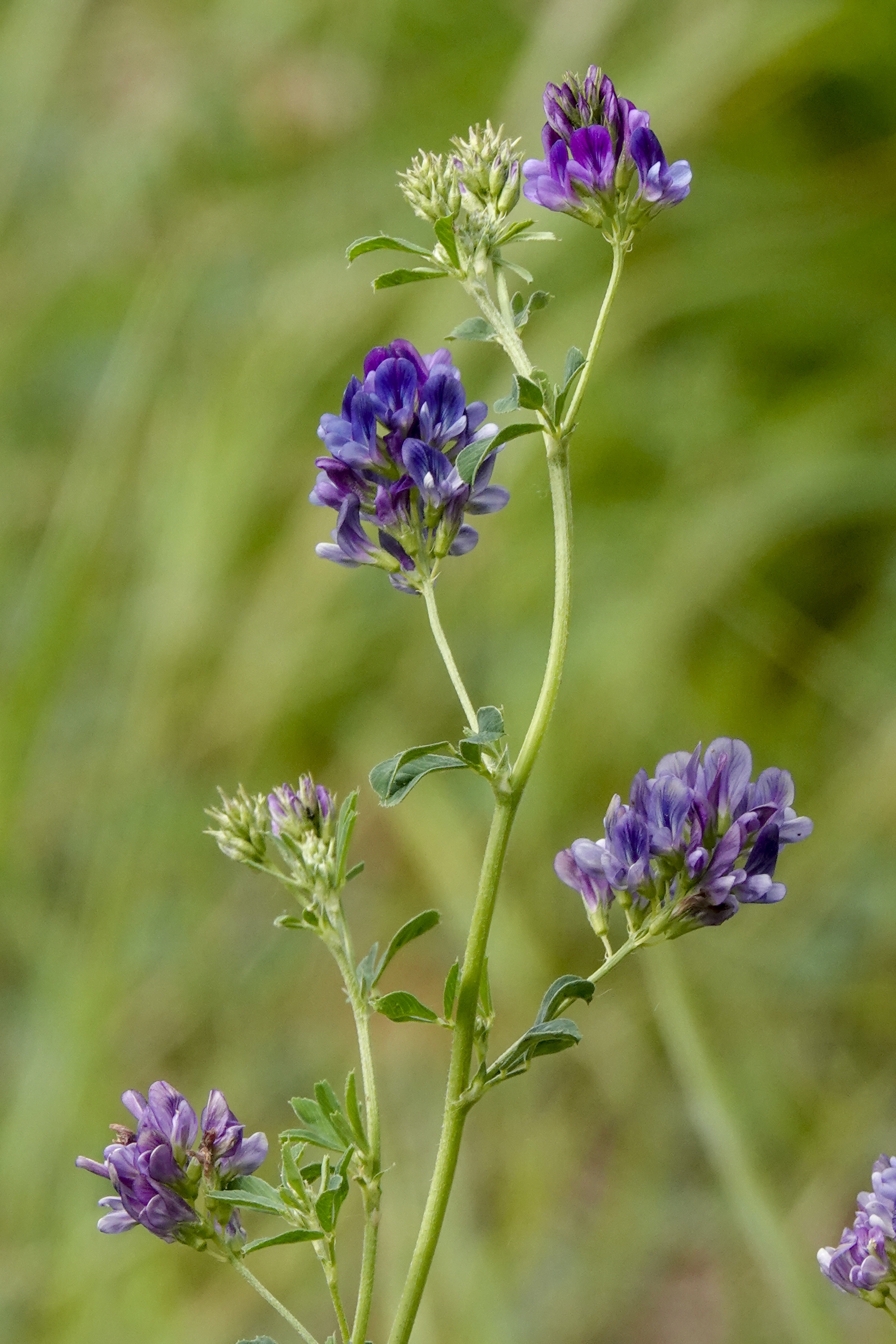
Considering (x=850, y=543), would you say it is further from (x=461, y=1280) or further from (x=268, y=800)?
(x=268, y=800)

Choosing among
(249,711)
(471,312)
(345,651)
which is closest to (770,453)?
(471,312)

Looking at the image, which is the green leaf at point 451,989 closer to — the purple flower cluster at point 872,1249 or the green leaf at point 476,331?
the purple flower cluster at point 872,1249

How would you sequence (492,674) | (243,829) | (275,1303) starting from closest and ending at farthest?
(275,1303) < (243,829) < (492,674)

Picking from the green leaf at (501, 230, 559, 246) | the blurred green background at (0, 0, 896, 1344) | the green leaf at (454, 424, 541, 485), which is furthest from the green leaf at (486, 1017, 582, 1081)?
the blurred green background at (0, 0, 896, 1344)

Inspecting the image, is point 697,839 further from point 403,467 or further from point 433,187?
point 433,187

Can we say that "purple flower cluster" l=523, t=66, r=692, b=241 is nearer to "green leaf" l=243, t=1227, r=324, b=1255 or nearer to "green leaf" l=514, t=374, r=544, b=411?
"green leaf" l=514, t=374, r=544, b=411

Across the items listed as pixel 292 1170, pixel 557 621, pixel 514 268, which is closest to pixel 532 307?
pixel 514 268
